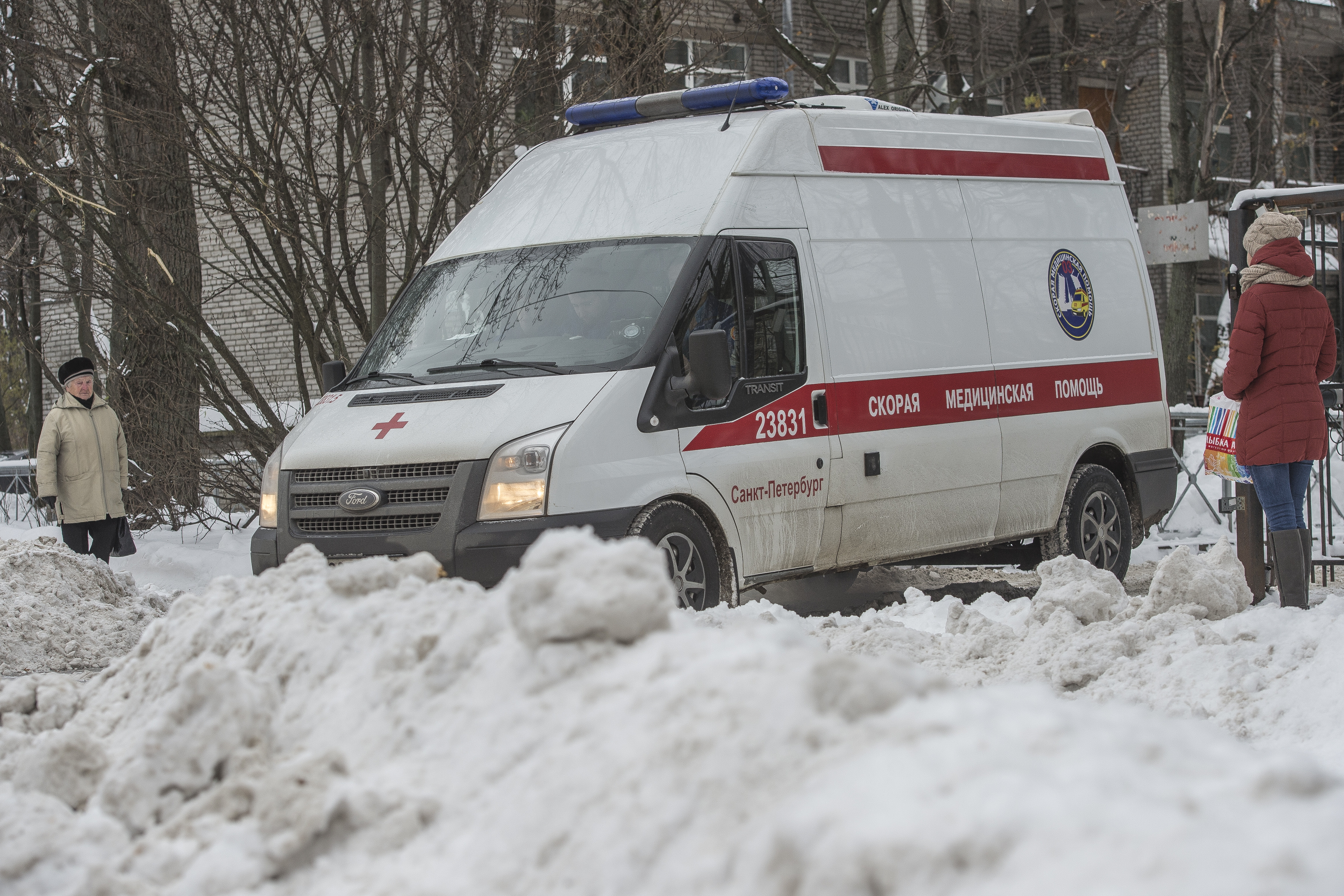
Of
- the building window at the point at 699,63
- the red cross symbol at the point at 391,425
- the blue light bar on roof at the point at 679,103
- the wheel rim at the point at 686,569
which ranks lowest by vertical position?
the wheel rim at the point at 686,569

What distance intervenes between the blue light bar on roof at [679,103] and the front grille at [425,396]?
2.18m

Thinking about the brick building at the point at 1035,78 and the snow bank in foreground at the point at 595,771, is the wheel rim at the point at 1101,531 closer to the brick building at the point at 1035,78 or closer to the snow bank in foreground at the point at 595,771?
the brick building at the point at 1035,78

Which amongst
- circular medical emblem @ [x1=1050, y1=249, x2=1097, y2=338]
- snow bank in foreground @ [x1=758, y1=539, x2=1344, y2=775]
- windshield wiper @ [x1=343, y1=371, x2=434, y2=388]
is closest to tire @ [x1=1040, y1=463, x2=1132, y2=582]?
circular medical emblem @ [x1=1050, y1=249, x2=1097, y2=338]

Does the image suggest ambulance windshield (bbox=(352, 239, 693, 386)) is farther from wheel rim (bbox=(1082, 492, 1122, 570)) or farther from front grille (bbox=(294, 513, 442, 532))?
wheel rim (bbox=(1082, 492, 1122, 570))

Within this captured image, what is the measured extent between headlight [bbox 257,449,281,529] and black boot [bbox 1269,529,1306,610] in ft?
15.5

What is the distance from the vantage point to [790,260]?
23.9 ft

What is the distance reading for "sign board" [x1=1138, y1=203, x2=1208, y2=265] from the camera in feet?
45.5

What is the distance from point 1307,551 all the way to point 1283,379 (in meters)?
0.86

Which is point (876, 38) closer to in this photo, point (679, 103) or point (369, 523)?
point (679, 103)

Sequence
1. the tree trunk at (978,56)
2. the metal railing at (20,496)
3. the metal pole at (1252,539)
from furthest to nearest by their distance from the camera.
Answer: the tree trunk at (978,56), the metal railing at (20,496), the metal pole at (1252,539)

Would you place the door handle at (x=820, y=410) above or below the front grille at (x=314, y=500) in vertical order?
above

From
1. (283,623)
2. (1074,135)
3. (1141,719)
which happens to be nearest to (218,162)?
(1074,135)

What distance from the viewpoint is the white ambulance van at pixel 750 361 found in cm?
640

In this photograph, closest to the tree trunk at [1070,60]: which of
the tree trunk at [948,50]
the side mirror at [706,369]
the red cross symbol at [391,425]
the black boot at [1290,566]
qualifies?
the tree trunk at [948,50]
